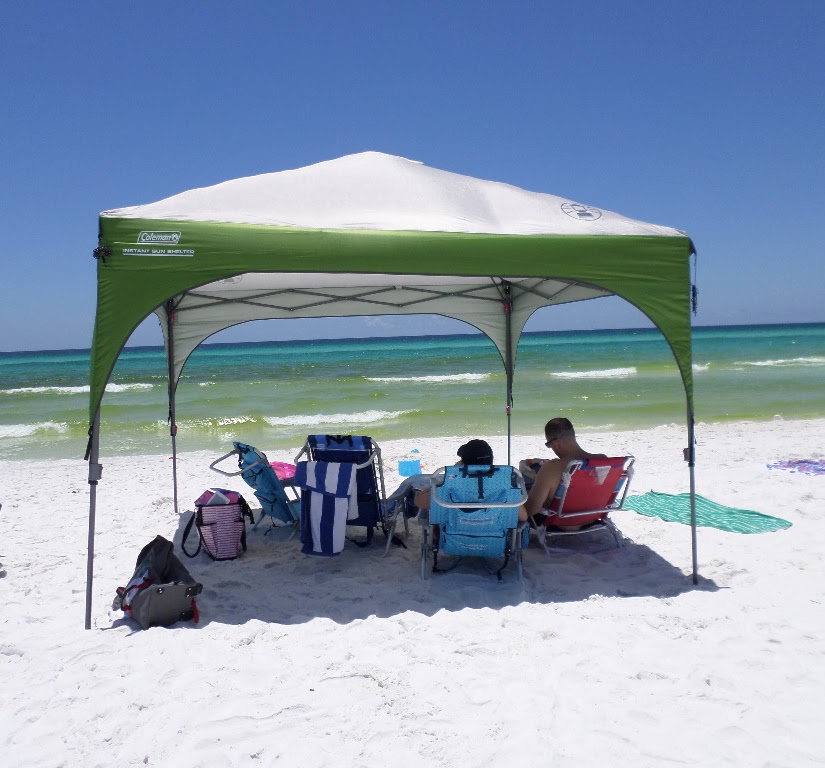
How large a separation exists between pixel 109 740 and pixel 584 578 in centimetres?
271

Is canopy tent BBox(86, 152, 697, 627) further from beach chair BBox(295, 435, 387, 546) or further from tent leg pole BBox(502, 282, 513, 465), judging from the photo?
tent leg pole BBox(502, 282, 513, 465)

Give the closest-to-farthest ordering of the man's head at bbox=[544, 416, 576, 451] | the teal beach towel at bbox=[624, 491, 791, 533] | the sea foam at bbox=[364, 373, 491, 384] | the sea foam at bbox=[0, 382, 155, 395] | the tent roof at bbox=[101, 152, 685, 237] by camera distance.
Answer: the tent roof at bbox=[101, 152, 685, 237], the man's head at bbox=[544, 416, 576, 451], the teal beach towel at bbox=[624, 491, 791, 533], the sea foam at bbox=[0, 382, 155, 395], the sea foam at bbox=[364, 373, 491, 384]

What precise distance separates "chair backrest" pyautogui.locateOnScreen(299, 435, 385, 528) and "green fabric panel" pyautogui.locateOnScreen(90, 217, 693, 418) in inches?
60.0

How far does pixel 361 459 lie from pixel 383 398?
13.2m

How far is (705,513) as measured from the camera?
5.40 m

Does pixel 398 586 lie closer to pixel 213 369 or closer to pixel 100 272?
pixel 100 272

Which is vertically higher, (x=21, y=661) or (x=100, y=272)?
(x=100, y=272)

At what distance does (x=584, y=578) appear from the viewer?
403 centimetres

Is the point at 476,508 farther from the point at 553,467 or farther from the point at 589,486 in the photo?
the point at 589,486

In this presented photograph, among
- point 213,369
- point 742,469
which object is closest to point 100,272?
point 742,469

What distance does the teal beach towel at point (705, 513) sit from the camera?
497 cm

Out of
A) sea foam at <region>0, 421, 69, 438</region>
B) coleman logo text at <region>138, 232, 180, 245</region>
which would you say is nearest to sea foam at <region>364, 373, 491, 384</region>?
sea foam at <region>0, 421, 69, 438</region>

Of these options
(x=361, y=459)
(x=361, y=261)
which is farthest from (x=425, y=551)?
(x=361, y=261)

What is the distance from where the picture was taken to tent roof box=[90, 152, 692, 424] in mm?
3285
